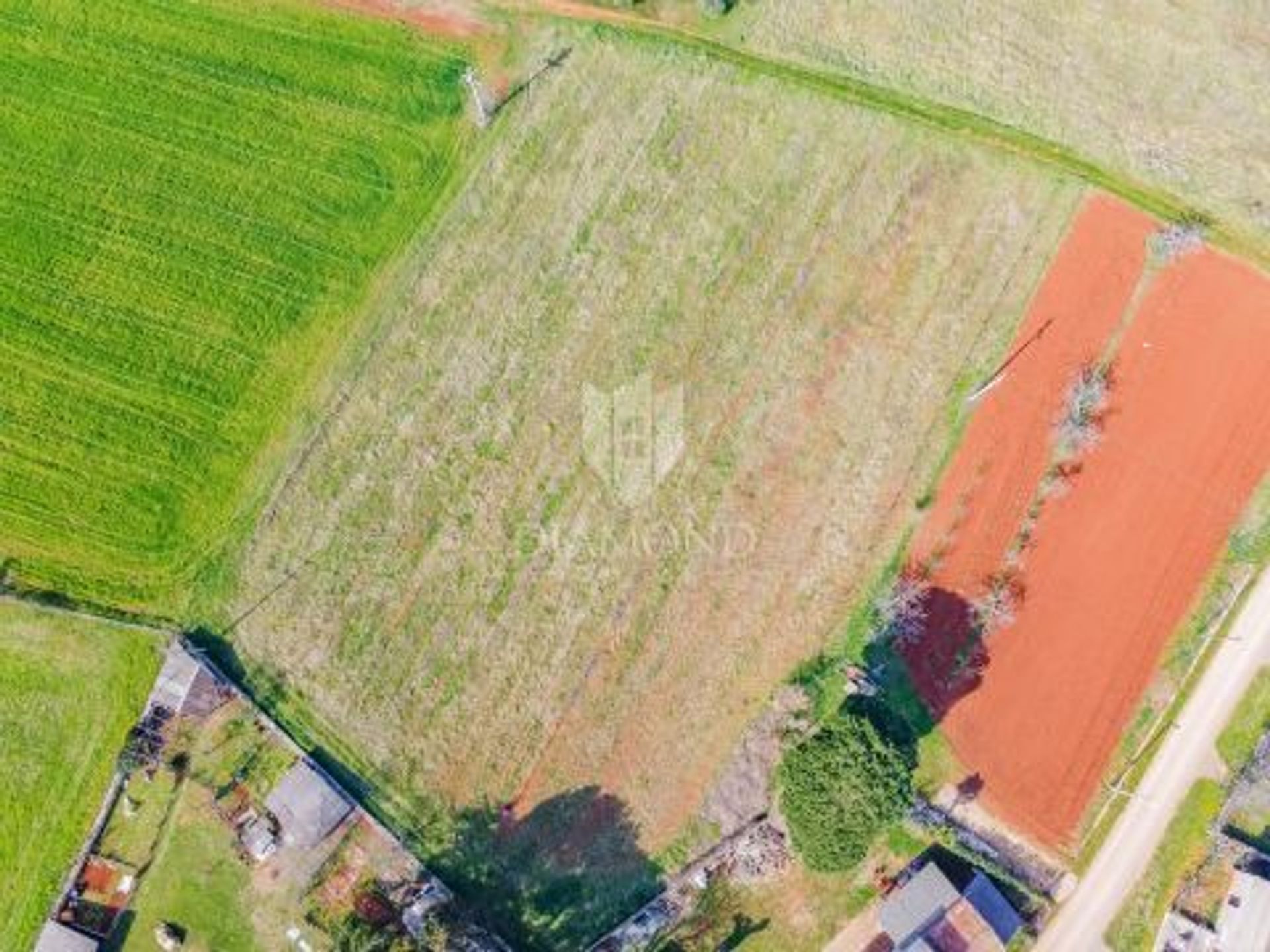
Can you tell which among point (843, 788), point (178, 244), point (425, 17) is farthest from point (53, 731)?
point (425, 17)

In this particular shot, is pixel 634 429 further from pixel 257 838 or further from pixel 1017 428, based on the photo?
pixel 257 838

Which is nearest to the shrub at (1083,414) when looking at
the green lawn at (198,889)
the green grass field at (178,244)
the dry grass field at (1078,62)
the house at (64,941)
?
the dry grass field at (1078,62)

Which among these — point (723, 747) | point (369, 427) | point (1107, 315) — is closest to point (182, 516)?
point (369, 427)

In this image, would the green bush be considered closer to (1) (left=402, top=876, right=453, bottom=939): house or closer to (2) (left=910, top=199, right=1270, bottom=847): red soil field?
(2) (left=910, top=199, right=1270, bottom=847): red soil field

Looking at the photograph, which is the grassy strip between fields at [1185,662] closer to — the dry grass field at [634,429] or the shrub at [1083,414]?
the shrub at [1083,414]

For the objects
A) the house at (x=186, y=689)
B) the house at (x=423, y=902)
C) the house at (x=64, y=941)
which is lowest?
the house at (x=423, y=902)

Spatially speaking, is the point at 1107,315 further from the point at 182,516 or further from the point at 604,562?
the point at 182,516

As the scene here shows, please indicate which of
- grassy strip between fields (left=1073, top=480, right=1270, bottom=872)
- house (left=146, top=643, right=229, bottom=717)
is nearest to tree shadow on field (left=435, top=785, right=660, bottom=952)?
house (left=146, top=643, right=229, bottom=717)
